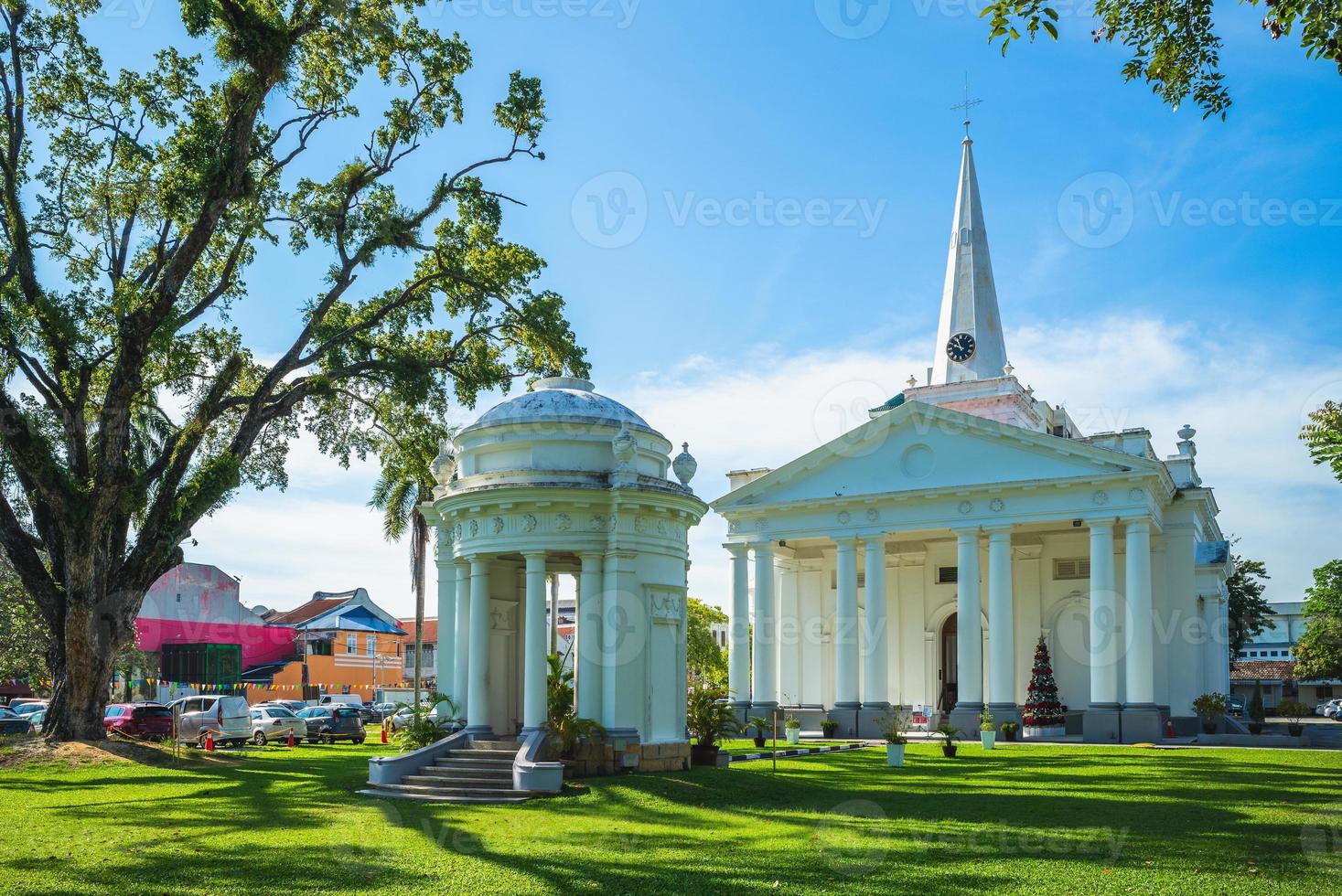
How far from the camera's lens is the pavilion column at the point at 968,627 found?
36.2 m

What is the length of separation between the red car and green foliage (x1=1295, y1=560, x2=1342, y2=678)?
184ft

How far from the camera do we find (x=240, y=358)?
27484 millimetres

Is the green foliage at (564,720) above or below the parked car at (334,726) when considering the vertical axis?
above

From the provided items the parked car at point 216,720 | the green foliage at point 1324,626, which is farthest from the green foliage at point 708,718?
the green foliage at point 1324,626

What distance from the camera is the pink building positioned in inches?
2365

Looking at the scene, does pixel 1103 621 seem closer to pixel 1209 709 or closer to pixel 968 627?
pixel 968 627

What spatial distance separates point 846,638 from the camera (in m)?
38.4

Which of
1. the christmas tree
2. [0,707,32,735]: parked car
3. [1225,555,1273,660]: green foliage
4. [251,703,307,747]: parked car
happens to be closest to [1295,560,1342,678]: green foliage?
[1225,555,1273,660]: green foliage

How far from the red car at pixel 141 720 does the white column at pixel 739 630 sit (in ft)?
59.3

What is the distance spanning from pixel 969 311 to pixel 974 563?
1302 centimetres

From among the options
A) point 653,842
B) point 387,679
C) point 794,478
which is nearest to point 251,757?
point 653,842

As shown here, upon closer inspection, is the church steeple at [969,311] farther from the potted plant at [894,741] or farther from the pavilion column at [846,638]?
the potted plant at [894,741]

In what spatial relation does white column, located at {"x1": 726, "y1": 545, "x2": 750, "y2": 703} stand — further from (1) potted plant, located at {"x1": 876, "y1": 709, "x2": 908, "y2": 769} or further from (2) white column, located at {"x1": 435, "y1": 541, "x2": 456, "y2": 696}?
(2) white column, located at {"x1": 435, "y1": 541, "x2": 456, "y2": 696}

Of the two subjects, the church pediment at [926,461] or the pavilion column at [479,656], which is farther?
the church pediment at [926,461]
